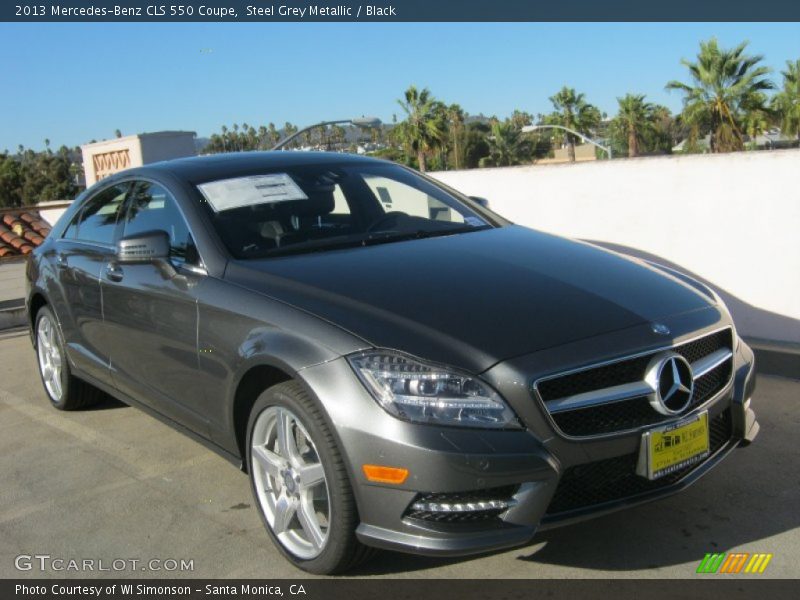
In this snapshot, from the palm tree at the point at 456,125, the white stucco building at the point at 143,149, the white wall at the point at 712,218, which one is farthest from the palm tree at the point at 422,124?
the white wall at the point at 712,218

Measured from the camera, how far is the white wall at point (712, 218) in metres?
5.91

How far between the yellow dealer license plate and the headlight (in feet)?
1.64

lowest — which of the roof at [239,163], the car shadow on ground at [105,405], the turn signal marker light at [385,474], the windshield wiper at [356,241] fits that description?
the car shadow on ground at [105,405]

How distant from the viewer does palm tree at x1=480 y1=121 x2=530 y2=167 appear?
85.2 meters

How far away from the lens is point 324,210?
4.26m

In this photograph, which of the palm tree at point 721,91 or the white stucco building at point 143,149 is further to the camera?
the palm tree at point 721,91

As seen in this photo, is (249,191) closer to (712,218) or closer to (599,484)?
(599,484)

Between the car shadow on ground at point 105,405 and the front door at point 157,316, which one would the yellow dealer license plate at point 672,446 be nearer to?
the front door at point 157,316

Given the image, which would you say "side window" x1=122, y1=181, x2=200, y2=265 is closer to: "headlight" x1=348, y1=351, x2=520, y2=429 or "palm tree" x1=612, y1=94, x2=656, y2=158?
"headlight" x1=348, y1=351, x2=520, y2=429

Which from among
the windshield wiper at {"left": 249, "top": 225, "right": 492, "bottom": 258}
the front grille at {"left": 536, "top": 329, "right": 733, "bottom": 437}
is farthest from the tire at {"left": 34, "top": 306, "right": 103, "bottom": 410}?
the front grille at {"left": 536, "top": 329, "right": 733, "bottom": 437}

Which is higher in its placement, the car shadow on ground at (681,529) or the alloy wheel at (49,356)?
the alloy wheel at (49,356)

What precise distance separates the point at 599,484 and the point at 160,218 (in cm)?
254

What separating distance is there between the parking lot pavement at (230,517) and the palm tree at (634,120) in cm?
8108
